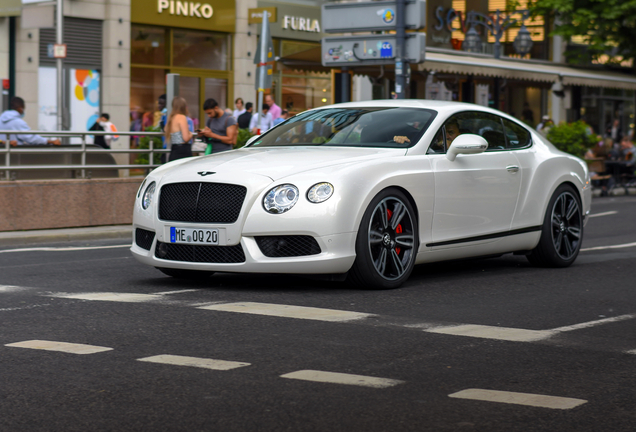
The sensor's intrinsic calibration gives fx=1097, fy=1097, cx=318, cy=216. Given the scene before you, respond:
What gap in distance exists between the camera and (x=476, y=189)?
8664 mm

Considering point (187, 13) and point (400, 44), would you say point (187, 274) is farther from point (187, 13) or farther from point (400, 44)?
point (187, 13)

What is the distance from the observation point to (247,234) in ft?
24.4

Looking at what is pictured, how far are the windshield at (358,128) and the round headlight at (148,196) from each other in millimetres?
1284

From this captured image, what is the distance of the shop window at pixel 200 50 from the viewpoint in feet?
87.7

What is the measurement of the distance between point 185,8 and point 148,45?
52.4 inches

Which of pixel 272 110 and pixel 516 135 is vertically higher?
pixel 272 110

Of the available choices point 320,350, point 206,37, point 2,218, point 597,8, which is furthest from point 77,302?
point 597,8

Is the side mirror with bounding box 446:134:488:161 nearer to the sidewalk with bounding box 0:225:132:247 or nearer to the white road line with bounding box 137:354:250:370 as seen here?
the white road line with bounding box 137:354:250:370

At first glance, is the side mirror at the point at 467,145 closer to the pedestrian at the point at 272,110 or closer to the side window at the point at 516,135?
the side window at the point at 516,135

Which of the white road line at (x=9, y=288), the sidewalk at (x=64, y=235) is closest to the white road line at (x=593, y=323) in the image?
the white road line at (x=9, y=288)

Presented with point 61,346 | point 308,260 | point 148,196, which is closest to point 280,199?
point 308,260

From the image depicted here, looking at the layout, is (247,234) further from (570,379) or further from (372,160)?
(570,379)

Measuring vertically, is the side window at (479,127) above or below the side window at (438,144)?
above

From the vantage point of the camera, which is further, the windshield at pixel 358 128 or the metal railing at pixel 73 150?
the metal railing at pixel 73 150
